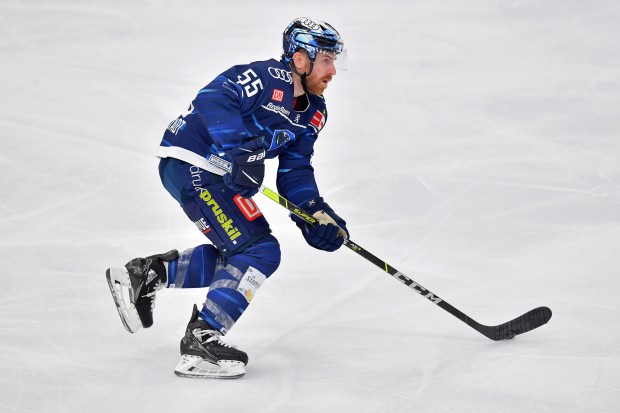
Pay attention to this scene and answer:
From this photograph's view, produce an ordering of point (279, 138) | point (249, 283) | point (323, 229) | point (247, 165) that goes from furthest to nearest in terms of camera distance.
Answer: point (279, 138)
point (323, 229)
point (249, 283)
point (247, 165)

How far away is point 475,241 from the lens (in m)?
4.87

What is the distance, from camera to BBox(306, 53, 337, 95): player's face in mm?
3748

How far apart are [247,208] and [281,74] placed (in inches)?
20.6

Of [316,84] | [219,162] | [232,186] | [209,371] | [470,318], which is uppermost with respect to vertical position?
[316,84]

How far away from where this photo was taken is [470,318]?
3.82m

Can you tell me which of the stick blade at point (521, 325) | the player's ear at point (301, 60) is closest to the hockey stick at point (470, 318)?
the stick blade at point (521, 325)

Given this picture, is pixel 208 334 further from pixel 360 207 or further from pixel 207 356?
pixel 360 207

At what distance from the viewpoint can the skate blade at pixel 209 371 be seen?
11.3 feet

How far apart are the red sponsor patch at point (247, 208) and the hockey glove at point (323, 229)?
0.76 feet

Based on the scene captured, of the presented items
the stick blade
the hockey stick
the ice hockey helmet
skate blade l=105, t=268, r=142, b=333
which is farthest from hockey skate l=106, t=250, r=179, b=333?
the stick blade

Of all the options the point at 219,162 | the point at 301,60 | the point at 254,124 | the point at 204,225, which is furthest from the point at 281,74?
the point at 204,225

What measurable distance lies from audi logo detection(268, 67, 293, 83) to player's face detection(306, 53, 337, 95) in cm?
9

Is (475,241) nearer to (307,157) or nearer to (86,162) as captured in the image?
(307,157)

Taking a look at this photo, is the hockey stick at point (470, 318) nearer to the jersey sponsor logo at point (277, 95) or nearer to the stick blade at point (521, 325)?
the stick blade at point (521, 325)
